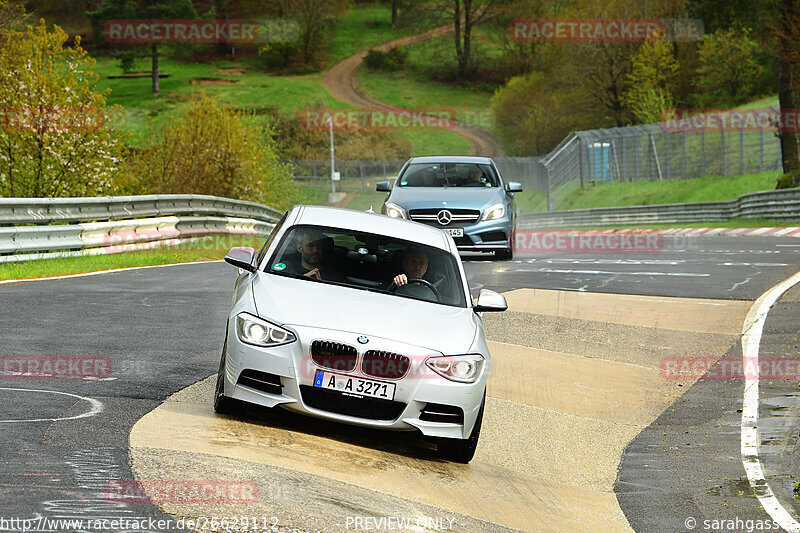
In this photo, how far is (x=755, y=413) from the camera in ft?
32.1

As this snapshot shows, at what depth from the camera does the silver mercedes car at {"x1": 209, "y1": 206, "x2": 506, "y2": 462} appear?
267 inches

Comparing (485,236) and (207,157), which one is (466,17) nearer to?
(207,157)

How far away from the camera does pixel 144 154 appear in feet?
109

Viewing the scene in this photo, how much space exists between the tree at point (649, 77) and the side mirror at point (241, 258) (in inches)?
2396

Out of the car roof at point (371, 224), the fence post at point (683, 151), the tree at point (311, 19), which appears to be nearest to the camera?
the car roof at point (371, 224)

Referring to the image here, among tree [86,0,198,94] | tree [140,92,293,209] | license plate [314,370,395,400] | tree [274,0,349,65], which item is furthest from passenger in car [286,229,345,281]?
tree [274,0,349,65]

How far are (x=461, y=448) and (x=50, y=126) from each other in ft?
65.7

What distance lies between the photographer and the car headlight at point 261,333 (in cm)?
682

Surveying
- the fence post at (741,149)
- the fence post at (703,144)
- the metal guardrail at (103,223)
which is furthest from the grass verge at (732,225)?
the metal guardrail at (103,223)

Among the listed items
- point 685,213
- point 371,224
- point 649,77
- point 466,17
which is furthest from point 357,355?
point 466,17

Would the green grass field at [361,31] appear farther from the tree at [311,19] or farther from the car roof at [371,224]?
the car roof at [371,224]

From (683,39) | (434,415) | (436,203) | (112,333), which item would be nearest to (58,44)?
(436,203)

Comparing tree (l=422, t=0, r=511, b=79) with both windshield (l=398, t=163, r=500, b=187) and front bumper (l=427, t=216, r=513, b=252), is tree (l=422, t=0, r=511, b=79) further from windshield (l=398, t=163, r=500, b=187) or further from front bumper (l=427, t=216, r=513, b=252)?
front bumper (l=427, t=216, r=513, b=252)

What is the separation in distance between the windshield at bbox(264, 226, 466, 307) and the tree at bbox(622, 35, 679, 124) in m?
60.6
